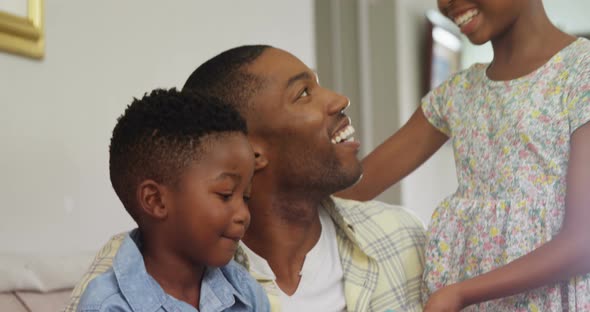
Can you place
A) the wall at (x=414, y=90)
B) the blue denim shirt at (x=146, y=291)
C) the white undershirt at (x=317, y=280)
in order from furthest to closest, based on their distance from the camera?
the wall at (x=414, y=90)
the white undershirt at (x=317, y=280)
the blue denim shirt at (x=146, y=291)

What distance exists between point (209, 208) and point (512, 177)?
0.64 meters

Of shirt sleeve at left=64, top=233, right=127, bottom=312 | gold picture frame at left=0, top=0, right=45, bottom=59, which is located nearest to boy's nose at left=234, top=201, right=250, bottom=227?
shirt sleeve at left=64, top=233, right=127, bottom=312

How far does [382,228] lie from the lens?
5.31ft

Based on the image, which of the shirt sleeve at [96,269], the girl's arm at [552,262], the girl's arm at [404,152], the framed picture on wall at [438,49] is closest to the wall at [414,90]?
the framed picture on wall at [438,49]

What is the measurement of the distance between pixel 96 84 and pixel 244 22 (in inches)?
26.8

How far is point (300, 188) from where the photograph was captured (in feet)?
4.99

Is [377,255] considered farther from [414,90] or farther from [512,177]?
[414,90]

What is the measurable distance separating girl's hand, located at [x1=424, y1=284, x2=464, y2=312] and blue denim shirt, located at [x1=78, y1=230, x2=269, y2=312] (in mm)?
263

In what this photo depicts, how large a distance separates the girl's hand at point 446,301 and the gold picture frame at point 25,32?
0.97 m

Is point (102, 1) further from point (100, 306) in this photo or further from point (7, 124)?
point (100, 306)

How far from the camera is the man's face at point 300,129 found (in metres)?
1.49

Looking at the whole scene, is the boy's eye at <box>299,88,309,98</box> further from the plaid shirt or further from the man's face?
the plaid shirt

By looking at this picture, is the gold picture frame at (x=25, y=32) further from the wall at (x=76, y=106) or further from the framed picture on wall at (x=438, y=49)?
the framed picture on wall at (x=438, y=49)

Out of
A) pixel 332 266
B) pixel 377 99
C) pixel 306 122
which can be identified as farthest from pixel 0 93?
pixel 377 99
